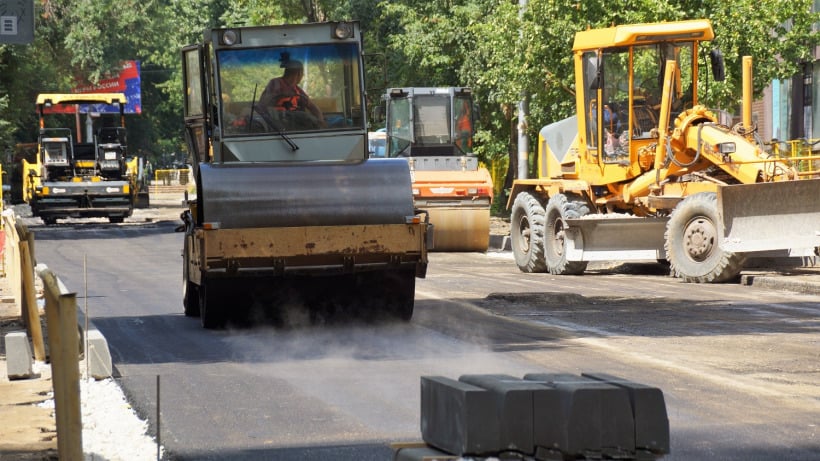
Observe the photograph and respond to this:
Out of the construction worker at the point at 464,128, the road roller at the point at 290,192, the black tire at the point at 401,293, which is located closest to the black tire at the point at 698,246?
the road roller at the point at 290,192

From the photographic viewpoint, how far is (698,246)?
62.3 ft

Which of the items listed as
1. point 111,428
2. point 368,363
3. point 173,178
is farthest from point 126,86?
point 111,428

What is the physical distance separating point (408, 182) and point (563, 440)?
8718 mm

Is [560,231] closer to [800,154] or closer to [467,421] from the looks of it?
[800,154]

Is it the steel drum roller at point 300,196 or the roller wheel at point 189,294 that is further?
the roller wheel at point 189,294

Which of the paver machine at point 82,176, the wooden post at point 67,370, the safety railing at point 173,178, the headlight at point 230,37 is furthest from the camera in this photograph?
the safety railing at point 173,178

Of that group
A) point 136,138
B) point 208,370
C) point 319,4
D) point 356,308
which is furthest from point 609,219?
point 136,138

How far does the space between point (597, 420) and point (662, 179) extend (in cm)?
1573

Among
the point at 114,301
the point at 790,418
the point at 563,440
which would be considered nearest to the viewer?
the point at 563,440

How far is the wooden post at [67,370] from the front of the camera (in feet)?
20.8

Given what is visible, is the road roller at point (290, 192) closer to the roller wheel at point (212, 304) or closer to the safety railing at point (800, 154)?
the roller wheel at point (212, 304)

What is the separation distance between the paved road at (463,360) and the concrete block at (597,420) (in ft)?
8.26

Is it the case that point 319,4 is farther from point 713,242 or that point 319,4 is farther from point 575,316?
point 575,316

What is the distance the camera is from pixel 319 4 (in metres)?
43.7
